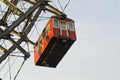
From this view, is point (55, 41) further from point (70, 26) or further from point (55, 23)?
point (70, 26)

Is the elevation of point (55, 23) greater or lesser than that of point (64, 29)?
greater

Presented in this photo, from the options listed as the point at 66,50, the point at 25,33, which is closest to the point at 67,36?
the point at 66,50

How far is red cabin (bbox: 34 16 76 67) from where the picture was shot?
1038 inches

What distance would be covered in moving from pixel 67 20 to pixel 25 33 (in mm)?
3028

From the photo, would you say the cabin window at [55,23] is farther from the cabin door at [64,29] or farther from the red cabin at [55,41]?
the cabin door at [64,29]

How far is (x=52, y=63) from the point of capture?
2902 cm

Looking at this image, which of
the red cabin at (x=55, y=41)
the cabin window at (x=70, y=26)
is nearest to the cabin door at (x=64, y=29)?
the red cabin at (x=55, y=41)

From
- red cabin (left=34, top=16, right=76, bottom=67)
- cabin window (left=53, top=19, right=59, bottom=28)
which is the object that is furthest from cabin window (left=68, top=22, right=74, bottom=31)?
cabin window (left=53, top=19, right=59, bottom=28)

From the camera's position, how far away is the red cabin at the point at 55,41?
2636 centimetres

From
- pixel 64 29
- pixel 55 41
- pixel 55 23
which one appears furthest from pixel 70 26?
pixel 55 41

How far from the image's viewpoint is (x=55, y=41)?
2609 centimetres

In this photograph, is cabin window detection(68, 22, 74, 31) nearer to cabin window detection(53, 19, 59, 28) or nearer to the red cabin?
the red cabin

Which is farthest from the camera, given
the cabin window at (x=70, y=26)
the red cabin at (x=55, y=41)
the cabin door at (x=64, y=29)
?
the cabin window at (x=70, y=26)

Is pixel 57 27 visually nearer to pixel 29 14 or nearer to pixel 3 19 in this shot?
pixel 29 14
